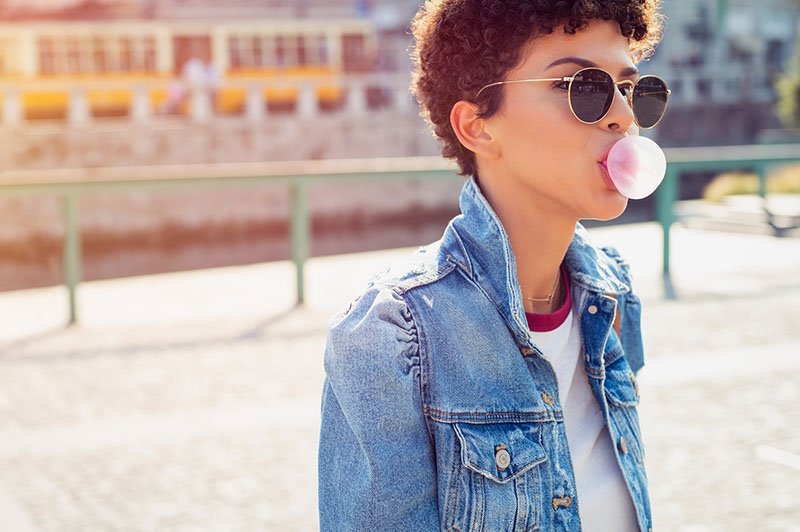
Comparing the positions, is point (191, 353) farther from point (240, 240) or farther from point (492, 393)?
point (240, 240)

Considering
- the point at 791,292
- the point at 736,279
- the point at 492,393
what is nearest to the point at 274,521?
the point at 492,393

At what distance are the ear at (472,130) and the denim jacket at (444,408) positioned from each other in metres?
0.12

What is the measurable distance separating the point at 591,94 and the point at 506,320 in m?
0.32

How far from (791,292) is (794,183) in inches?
360

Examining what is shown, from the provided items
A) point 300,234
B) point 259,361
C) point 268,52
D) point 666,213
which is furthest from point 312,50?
point 259,361

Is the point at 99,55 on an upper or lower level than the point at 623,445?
upper

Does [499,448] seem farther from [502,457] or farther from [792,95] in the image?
A: [792,95]

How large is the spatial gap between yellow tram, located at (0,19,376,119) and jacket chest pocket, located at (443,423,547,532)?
91.4ft

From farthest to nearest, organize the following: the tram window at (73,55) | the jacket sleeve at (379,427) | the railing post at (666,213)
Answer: the tram window at (73,55), the railing post at (666,213), the jacket sleeve at (379,427)

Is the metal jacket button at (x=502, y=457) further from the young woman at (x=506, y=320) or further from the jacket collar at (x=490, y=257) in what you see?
the jacket collar at (x=490, y=257)

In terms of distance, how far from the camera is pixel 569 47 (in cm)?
171

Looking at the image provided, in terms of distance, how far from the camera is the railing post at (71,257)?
24.1 feet

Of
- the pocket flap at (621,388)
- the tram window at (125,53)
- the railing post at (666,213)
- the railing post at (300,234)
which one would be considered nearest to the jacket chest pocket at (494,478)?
the pocket flap at (621,388)

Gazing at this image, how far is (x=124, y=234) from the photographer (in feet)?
85.5
